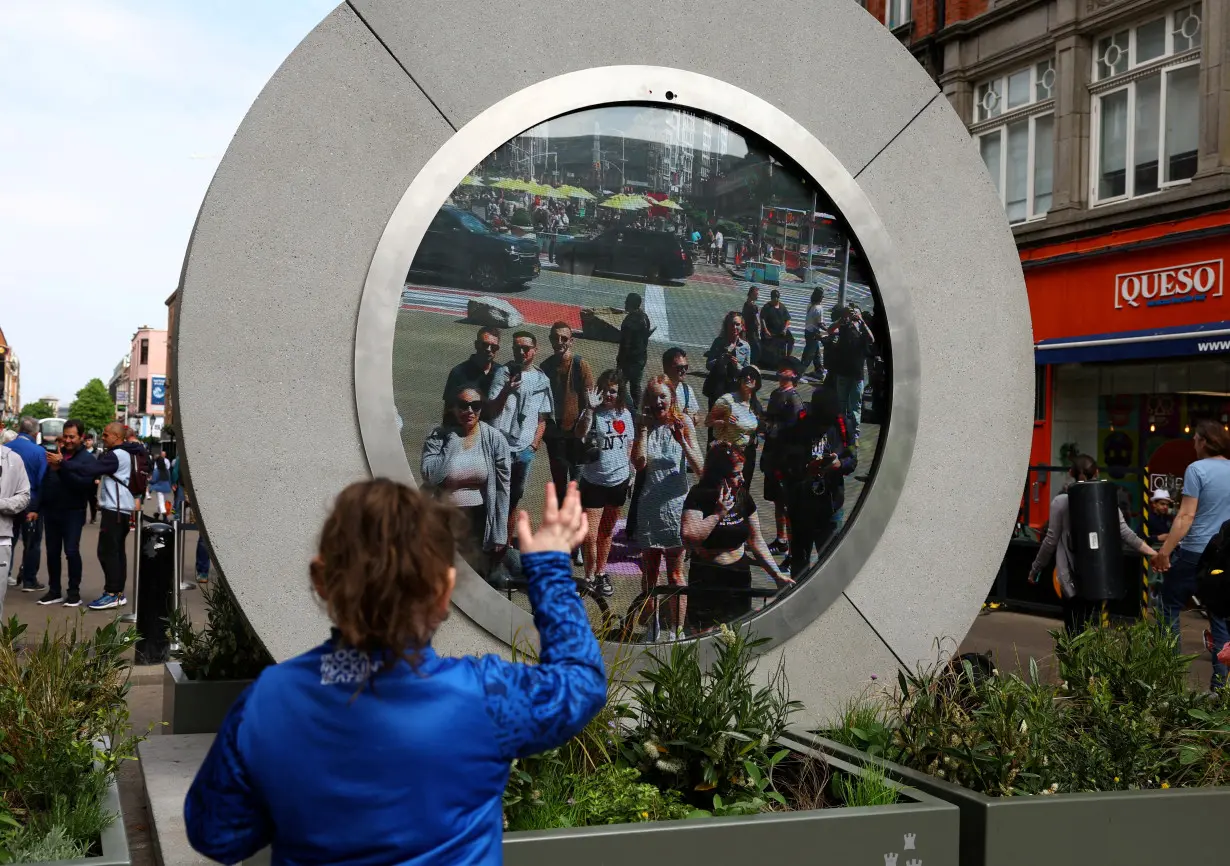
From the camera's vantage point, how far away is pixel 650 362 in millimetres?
5473

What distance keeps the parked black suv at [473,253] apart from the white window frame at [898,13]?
20081 millimetres

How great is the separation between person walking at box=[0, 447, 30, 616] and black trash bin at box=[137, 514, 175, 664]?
1.32 metres

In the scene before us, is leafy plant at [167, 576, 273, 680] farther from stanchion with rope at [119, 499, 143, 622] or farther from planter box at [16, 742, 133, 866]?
stanchion with rope at [119, 499, 143, 622]

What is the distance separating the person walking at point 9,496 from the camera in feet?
26.4

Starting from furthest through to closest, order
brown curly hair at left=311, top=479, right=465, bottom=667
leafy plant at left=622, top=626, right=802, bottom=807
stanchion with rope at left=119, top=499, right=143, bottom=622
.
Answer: stanchion with rope at left=119, top=499, right=143, bottom=622, leafy plant at left=622, top=626, right=802, bottom=807, brown curly hair at left=311, top=479, right=465, bottom=667

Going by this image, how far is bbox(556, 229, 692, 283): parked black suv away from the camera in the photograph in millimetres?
5363

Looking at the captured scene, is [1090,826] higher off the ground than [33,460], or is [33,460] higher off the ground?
[33,460]

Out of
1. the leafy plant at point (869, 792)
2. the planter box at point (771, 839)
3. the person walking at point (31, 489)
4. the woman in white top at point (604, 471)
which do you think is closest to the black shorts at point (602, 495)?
the woman in white top at point (604, 471)

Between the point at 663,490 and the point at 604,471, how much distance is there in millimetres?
310

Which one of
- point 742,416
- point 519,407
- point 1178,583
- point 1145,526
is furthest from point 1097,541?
point 1145,526

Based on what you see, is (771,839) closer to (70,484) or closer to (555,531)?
(555,531)

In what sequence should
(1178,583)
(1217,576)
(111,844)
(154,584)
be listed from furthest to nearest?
(154,584) → (1178,583) → (1217,576) → (111,844)

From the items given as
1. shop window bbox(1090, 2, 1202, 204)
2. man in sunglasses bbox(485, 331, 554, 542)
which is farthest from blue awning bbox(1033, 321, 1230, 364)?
man in sunglasses bbox(485, 331, 554, 542)

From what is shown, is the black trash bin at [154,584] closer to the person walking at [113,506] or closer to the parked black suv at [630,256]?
the person walking at [113,506]
